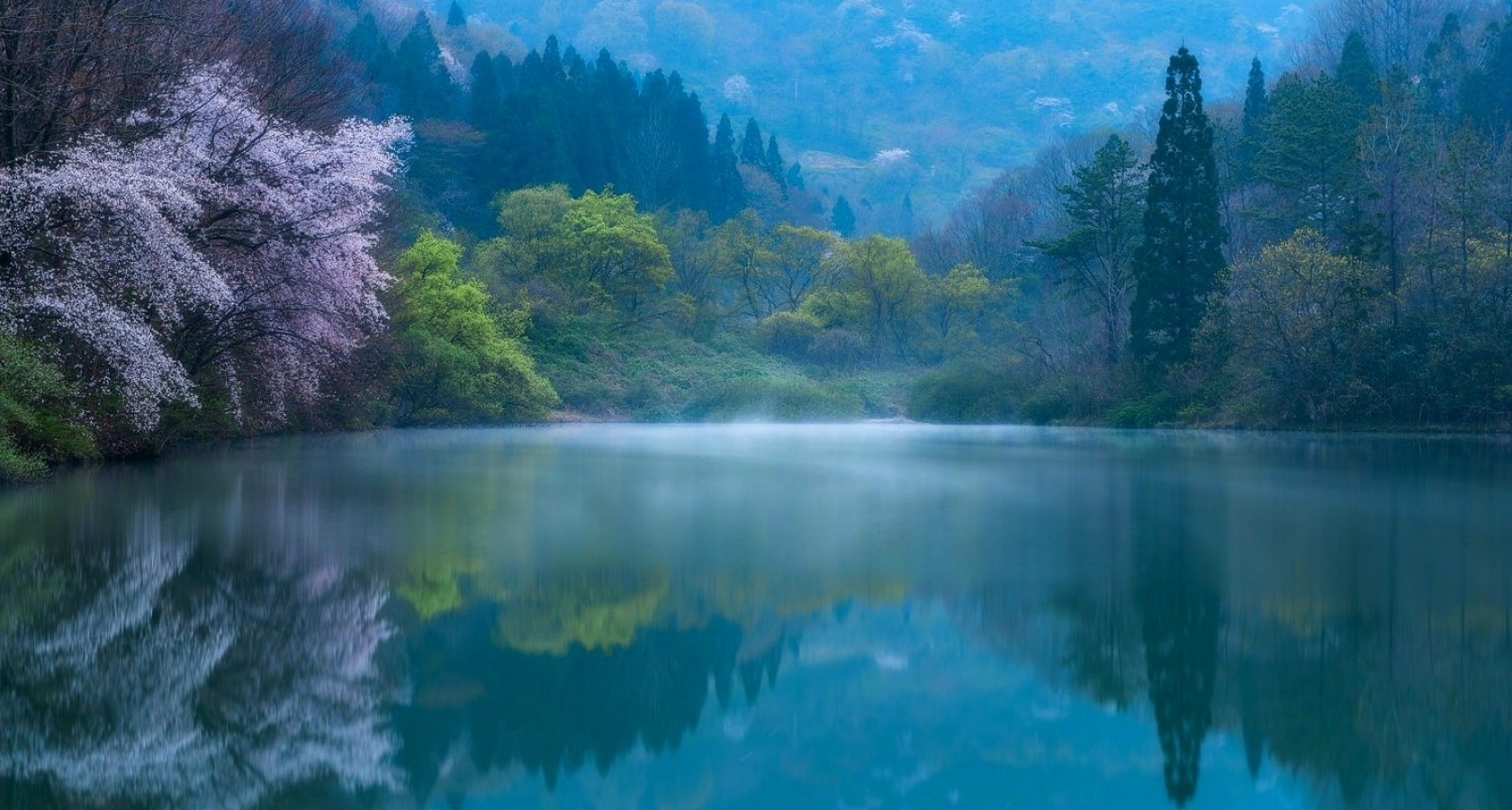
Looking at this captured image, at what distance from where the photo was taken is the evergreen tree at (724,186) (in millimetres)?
82125

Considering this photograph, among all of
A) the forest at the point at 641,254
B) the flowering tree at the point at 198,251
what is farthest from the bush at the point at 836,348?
the flowering tree at the point at 198,251

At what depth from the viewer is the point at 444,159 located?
68812 millimetres

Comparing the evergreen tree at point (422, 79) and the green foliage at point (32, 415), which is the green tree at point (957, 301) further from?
the green foliage at point (32, 415)

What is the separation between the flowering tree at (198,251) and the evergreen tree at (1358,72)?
3788 centimetres

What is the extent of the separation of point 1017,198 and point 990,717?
74.8 meters

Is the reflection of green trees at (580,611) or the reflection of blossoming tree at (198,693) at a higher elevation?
the reflection of blossoming tree at (198,693)

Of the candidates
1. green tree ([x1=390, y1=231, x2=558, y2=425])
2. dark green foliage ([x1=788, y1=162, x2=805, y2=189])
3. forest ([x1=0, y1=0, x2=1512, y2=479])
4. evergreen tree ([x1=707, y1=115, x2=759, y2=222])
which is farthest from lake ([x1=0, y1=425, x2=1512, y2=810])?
dark green foliage ([x1=788, y1=162, x2=805, y2=189])

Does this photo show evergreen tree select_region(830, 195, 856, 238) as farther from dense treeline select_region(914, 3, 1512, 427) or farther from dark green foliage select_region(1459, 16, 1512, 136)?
dark green foliage select_region(1459, 16, 1512, 136)

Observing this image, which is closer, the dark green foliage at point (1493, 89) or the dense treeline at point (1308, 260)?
the dense treeline at point (1308, 260)

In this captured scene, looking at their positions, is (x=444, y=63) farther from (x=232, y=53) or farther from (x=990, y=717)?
(x=990, y=717)

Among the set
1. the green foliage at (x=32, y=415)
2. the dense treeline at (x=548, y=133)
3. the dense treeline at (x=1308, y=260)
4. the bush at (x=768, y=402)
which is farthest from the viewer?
the dense treeline at (x=548, y=133)

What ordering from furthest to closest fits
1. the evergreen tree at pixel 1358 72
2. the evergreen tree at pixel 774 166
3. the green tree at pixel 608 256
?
the evergreen tree at pixel 774 166 → the green tree at pixel 608 256 → the evergreen tree at pixel 1358 72

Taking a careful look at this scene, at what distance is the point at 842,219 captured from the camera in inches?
4333

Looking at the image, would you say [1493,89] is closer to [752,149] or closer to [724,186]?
[724,186]
